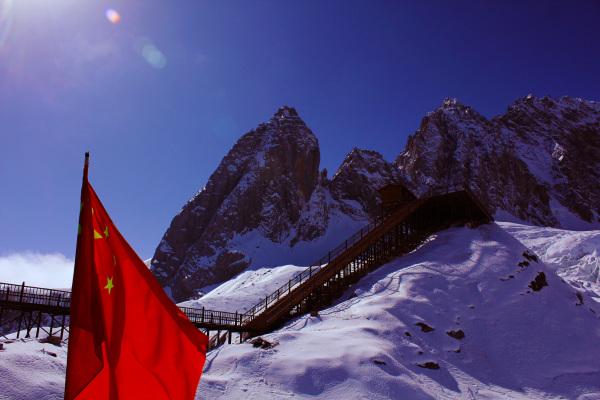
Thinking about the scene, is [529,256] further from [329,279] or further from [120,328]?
[120,328]

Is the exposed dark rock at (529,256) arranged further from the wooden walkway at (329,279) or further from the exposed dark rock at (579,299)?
the wooden walkway at (329,279)

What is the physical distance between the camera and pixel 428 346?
24172 millimetres

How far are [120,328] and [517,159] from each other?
162 meters

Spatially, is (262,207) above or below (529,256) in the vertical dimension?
above

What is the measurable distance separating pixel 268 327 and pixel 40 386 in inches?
688

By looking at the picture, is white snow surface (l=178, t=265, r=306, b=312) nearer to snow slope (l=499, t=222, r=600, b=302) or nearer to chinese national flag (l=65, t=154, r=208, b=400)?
snow slope (l=499, t=222, r=600, b=302)

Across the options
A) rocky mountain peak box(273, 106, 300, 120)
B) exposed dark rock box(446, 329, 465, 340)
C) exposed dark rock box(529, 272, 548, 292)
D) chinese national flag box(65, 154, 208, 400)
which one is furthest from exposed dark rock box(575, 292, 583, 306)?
rocky mountain peak box(273, 106, 300, 120)

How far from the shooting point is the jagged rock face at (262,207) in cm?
10181

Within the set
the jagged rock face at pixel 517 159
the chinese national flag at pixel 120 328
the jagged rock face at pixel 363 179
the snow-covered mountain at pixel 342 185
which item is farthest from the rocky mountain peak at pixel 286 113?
the chinese national flag at pixel 120 328

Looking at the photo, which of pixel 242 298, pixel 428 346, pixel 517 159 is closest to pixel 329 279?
pixel 428 346

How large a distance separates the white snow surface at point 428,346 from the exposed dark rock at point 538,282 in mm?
259

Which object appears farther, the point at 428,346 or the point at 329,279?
the point at 329,279

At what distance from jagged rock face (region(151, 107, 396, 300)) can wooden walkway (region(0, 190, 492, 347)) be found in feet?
171

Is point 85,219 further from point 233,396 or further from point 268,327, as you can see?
point 268,327
